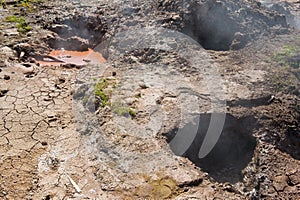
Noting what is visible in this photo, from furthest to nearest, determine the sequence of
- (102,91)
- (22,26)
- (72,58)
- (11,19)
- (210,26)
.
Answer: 1. (11,19)
2. (22,26)
3. (72,58)
4. (210,26)
5. (102,91)

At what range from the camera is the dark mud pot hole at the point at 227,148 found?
14.9ft

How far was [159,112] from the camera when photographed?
15.5 ft

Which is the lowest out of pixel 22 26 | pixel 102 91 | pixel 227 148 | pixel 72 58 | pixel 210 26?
pixel 72 58

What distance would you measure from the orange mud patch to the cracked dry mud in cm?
21

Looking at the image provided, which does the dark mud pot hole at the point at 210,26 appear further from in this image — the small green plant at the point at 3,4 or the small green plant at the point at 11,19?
the small green plant at the point at 3,4

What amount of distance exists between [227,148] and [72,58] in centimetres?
381

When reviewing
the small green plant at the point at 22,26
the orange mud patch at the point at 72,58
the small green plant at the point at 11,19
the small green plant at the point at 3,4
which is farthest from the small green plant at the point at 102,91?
the small green plant at the point at 3,4

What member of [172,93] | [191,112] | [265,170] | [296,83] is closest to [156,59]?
[172,93]

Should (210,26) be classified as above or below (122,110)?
above

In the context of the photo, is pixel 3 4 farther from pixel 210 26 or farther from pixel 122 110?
pixel 122 110

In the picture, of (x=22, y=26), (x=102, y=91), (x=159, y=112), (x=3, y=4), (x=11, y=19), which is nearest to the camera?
(x=159, y=112)

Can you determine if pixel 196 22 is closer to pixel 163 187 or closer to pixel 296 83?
pixel 296 83

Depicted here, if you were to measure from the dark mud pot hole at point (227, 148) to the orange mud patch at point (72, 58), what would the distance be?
3014 mm

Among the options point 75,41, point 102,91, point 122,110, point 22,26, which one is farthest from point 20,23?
point 122,110
